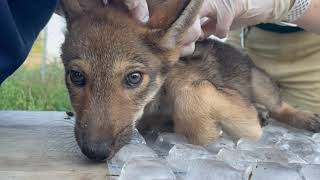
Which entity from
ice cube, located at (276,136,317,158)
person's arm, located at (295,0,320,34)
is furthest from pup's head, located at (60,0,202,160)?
person's arm, located at (295,0,320,34)

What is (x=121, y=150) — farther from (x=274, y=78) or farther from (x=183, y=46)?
(x=274, y=78)

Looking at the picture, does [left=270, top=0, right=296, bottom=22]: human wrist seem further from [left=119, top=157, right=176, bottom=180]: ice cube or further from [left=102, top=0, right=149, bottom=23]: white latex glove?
[left=119, top=157, right=176, bottom=180]: ice cube

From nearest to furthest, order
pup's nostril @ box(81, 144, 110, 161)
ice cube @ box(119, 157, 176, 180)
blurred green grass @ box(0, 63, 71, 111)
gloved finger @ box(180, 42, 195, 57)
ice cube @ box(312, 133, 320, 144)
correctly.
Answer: ice cube @ box(119, 157, 176, 180), pup's nostril @ box(81, 144, 110, 161), gloved finger @ box(180, 42, 195, 57), ice cube @ box(312, 133, 320, 144), blurred green grass @ box(0, 63, 71, 111)

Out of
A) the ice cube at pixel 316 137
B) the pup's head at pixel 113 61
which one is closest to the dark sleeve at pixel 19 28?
the pup's head at pixel 113 61

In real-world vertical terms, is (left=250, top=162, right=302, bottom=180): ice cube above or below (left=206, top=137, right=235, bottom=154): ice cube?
above

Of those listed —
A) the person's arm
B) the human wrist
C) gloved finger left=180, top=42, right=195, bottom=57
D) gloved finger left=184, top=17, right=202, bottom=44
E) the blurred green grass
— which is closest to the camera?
gloved finger left=184, top=17, right=202, bottom=44

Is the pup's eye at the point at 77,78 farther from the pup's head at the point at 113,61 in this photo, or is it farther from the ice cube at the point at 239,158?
the ice cube at the point at 239,158

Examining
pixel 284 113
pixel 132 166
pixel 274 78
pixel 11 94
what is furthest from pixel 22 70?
pixel 132 166

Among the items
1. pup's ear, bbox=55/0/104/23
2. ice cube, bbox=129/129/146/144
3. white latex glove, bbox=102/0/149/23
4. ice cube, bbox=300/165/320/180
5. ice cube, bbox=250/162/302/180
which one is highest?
white latex glove, bbox=102/0/149/23
